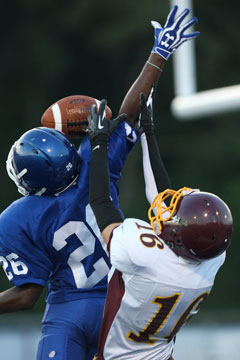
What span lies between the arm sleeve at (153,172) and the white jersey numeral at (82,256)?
375 mm

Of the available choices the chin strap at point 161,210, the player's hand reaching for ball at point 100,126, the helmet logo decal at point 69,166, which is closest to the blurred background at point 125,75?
the helmet logo decal at point 69,166

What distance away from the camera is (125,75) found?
1587 centimetres

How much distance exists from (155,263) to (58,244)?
1.88ft

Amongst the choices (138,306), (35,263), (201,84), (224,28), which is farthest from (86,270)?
(224,28)

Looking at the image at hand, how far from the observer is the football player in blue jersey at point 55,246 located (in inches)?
138

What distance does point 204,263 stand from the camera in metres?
3.24

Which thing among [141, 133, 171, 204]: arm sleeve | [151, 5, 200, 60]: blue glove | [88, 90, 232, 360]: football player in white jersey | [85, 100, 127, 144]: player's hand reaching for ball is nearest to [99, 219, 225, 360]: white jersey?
[88, 90, 232, 360]: football player in white jersey

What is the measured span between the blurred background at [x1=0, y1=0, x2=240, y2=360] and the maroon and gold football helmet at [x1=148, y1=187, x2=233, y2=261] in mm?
10360

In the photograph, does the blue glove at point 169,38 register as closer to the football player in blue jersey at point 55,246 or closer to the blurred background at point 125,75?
the football player in blue jersey at point 55,246

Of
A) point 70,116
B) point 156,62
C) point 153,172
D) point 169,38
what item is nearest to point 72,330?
point 153,172

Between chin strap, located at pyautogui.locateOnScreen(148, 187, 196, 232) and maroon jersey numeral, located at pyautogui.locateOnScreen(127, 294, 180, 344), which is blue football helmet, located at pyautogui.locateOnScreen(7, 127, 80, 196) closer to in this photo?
chin strap, located at pyautogui.locateOnScreen(148, 187, 196, 232)

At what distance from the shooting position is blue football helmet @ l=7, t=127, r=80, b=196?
350cm

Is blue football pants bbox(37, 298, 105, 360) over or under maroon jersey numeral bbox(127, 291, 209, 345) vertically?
under

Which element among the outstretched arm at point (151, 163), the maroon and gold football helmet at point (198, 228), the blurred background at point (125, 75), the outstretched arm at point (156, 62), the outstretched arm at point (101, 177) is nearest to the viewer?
the maroon and gold football helmet at point (198, 228)
